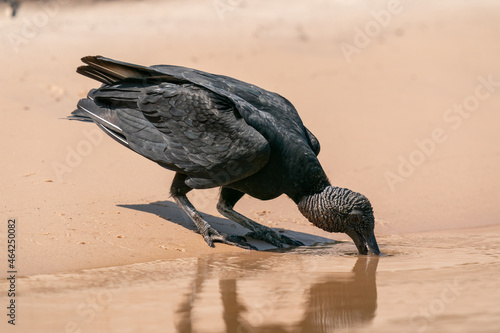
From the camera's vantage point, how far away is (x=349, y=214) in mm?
5316

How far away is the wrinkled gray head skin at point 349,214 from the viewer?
5305mm

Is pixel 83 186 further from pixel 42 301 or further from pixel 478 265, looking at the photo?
pixel 478 265

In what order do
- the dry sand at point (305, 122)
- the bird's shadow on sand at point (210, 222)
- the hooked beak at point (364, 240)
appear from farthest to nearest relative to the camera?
the bird's shadow on sand at point (210, 222) → the hooked beak at point (364, 240) → the dry sand at point (305, 122)

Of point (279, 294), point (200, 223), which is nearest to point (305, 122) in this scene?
point (200, 223)

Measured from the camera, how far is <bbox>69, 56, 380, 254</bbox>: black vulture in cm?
530

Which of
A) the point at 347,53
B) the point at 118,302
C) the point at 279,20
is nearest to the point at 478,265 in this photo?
the point at 118,302

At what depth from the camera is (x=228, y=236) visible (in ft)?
18.7

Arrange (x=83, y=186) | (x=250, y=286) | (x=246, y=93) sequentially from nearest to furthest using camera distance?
(x=250, y=286)
(x=246, y=93)
(x=83, y=186)

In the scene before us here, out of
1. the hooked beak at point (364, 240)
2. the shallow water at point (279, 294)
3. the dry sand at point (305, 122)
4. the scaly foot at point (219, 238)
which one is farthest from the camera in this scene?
the scaly foot at point (219, 238)

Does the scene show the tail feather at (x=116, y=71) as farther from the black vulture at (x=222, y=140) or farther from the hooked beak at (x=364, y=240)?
the hooked beak at (x=364, y=240)

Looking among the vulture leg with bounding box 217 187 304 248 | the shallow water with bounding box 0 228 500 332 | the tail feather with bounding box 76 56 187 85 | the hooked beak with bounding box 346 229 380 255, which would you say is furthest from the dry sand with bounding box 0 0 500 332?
the tail feather with bounding box 76 56 187 85

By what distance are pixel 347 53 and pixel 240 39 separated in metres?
1.87

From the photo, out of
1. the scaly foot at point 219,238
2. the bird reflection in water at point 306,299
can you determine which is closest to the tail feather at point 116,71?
the scaly foot at point 219,238

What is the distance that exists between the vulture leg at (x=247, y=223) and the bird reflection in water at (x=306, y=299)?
73cm
